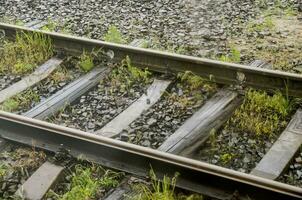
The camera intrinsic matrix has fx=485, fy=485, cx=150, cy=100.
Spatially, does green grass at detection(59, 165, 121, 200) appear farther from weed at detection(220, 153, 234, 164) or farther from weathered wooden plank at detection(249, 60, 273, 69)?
weathered wooden plank at detection(249, 60, 273, 69)

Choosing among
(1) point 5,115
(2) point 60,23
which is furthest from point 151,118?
(2) point 60,23

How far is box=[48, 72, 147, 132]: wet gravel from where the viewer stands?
525 centimetres

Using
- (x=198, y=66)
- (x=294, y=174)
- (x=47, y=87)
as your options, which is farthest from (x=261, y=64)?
(x=47, y=87)

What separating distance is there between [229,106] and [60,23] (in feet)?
12.3

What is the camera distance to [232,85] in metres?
5.54

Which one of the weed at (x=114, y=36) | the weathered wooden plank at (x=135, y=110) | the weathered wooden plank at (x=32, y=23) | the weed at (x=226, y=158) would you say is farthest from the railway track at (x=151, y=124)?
the weathered wooden plank at (x=32, y=23)

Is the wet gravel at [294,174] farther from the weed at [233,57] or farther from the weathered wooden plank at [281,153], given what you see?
the weed at [233,57]

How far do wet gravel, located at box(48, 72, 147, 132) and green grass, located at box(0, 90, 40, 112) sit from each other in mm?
508

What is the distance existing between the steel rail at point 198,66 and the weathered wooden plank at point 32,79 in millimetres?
322

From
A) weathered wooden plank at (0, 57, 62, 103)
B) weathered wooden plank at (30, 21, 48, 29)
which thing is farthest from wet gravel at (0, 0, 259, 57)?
weathered wooden plank at (0, 57, 62, 103)

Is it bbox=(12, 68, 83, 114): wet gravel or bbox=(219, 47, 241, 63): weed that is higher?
bbox=(219, 47, 241, 63): weed

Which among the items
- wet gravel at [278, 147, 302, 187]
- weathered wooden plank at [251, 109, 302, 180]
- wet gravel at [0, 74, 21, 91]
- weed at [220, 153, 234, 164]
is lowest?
wet gravel at [0, 74, 21, 91]

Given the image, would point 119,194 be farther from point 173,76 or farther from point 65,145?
point 173,76

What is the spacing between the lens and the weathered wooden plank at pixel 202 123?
465 centimetres
